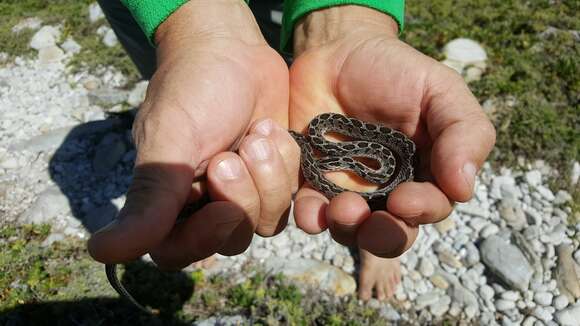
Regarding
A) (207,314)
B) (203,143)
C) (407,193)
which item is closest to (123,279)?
(207,314)

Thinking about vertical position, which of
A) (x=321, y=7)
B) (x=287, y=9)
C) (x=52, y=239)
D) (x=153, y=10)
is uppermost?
(x=153, y=10)

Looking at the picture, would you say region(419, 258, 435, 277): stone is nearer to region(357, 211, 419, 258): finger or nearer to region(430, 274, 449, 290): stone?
region(430, 274, 449, 290): stone

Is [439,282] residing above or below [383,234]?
below

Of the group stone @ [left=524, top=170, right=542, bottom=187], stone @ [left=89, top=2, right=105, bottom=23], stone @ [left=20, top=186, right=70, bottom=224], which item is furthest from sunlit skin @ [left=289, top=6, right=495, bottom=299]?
stone @ [left=89, top=2, right=105, bottom=23]

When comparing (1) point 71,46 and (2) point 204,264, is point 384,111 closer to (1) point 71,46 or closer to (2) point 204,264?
(2) point 204,264

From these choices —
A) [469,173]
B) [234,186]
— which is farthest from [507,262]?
[234,186]

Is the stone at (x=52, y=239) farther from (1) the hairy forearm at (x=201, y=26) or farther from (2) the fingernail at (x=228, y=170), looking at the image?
(2) the fingernail at (x=228, y=170)

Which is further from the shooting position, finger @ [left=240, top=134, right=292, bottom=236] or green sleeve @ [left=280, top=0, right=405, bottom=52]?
green sleeve @ [left=280, top=0, right=405, bottom=52]
